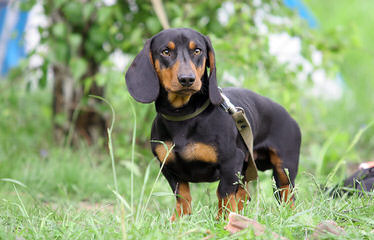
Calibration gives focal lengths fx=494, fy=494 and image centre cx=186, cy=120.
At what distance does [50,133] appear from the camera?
5738mm

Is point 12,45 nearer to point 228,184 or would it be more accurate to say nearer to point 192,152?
point 192,152

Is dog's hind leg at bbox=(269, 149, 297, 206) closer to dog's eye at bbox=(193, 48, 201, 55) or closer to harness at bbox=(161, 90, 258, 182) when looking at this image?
harness at bbox=(161, 90, 258, 182)

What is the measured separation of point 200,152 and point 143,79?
48 centimetres

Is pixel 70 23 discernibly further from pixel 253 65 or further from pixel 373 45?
pixel 373 45

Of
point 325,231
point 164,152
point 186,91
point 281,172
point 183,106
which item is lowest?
point 281,172

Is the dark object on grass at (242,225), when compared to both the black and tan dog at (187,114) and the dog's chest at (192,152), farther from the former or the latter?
the dog's chest at (192,152)

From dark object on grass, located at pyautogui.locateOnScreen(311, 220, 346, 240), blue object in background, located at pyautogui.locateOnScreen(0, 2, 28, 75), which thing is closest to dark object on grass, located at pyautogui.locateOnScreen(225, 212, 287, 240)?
dark object on grass, located at pyautogui.locateOnScreen(311, 220, 346, 240)

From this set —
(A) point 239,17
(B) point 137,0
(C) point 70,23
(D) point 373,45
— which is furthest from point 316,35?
(D) point 373,45

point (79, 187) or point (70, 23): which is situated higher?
point (70, 23)

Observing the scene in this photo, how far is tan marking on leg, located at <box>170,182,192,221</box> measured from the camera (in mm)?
2624

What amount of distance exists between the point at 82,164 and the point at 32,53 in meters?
1.28

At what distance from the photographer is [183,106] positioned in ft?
8.52

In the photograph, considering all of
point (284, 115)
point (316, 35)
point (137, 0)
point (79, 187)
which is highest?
point (137, 0)

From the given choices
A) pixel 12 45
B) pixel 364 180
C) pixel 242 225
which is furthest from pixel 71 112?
pixel 242 225
